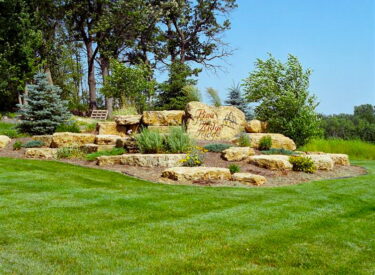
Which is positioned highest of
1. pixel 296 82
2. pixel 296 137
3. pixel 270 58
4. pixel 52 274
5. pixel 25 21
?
pixel 25 21

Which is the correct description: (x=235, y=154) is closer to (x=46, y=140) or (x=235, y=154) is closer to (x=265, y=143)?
(x=265, y=143)

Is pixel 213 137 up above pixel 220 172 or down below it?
above

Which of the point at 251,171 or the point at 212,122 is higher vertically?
the point at 212,122

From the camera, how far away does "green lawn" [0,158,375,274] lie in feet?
12.1

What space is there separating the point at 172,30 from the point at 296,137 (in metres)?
21.0

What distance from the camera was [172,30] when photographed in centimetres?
3256

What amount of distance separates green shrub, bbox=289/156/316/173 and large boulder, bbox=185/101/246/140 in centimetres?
419

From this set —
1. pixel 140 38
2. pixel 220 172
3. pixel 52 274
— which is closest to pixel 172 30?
pixel 140 38

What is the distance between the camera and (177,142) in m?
10.4

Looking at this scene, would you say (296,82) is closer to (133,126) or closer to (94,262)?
(133,126)

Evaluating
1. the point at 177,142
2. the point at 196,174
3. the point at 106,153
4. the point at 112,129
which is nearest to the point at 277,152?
the point at 177,142

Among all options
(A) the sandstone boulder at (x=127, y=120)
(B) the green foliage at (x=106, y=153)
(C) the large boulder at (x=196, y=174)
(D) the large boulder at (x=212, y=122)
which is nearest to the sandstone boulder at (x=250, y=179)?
(C) the large boulder at (x=196, y=174)

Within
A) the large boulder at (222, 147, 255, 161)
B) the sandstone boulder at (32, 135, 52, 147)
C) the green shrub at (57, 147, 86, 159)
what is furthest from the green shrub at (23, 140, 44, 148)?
the large boulder at (222, 147, 255, 161)

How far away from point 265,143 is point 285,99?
285cm
